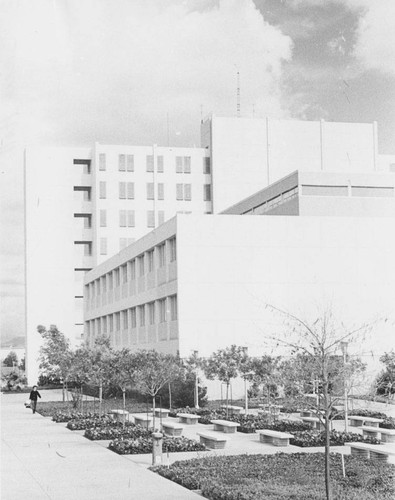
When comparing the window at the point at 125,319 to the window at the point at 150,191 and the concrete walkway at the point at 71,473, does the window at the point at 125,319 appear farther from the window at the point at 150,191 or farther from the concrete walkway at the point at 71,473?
the concrete walkway at the point at 71,473

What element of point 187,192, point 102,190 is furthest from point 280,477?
point 187,192

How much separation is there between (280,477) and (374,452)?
4003mm

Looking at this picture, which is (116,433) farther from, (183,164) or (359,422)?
(183,164)

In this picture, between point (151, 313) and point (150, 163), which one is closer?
point (151, 313)

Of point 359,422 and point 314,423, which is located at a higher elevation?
point 314,423

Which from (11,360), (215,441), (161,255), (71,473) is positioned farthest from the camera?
(11,360)

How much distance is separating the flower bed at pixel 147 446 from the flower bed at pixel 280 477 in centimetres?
241

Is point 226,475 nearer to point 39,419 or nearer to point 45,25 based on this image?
point 45,25

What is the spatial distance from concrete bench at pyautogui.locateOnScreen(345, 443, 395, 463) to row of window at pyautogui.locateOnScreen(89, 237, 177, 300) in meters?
27.2

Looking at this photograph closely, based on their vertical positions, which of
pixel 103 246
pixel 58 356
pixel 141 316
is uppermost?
pixel 103 246

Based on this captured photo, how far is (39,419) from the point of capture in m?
36.1

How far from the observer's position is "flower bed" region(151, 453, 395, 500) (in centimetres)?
1520

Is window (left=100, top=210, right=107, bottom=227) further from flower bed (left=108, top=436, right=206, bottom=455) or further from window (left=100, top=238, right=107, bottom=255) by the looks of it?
flower bed (left=108, top=436, right=206, bottom=455)

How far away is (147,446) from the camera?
22422 mm
